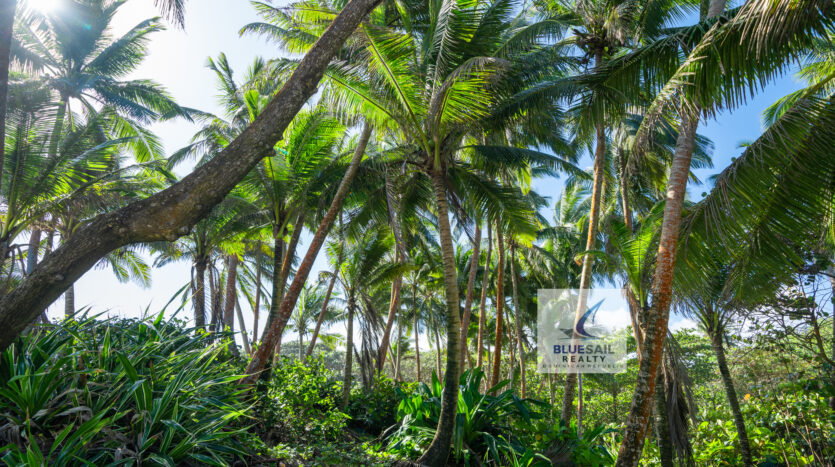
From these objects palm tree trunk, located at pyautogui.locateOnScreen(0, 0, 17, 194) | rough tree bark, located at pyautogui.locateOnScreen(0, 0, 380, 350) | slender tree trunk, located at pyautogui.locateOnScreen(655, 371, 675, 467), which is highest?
palm tree trunk, located at pyautogui.locateOnScreen(0, 0, 17, 194)

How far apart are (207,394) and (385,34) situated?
514 centimetres

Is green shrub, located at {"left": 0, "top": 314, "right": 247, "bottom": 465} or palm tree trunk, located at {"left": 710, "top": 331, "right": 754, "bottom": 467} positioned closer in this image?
green shrub, located at {"left": 0, "top": 314, "right": 247, "bottom": 465}

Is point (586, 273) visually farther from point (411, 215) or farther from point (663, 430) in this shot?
point (411, 215)

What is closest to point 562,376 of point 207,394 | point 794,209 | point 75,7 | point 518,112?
point 518,112

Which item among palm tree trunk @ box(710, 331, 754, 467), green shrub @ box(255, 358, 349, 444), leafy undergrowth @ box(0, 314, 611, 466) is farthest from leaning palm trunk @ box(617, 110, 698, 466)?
green shrub @ box(255, 358, 349, 444)

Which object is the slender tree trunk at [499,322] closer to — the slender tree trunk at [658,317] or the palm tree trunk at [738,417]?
the palm tree trunk at [738,417]

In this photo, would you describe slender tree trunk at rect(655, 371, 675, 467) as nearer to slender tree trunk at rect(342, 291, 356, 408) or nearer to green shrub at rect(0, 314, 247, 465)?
slender tree trunk at rect(342, 291, 356, 408)

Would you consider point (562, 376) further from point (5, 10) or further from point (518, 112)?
point (5, 10)

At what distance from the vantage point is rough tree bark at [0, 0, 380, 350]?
6.47ft

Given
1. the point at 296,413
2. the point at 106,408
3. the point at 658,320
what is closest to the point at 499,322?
the point at 296,413

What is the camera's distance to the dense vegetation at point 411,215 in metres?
2.61

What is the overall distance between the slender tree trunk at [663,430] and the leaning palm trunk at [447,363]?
327 centimetres

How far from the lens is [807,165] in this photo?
4.30 metres

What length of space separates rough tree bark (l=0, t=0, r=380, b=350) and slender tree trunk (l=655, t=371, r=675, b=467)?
6.74m
